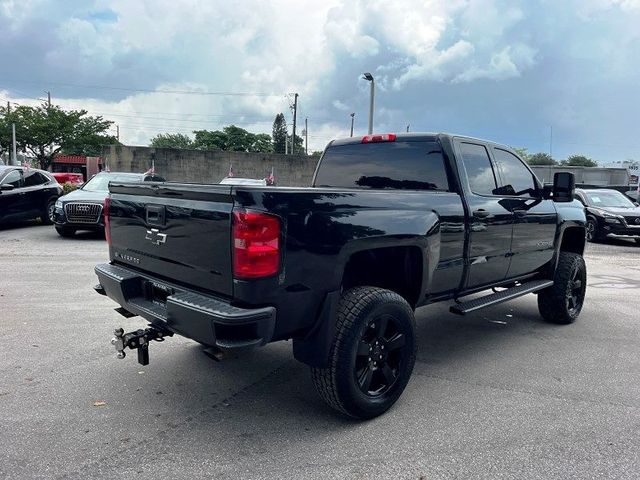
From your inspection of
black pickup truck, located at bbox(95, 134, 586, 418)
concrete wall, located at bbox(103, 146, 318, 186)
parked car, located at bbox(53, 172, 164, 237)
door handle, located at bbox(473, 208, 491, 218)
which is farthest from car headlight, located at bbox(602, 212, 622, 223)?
concrete wall, located at bbox(103, 146, 318, 186)

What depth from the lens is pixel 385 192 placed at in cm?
358

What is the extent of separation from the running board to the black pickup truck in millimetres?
25

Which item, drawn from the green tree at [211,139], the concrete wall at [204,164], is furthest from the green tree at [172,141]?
the concrete wall at [204,164]

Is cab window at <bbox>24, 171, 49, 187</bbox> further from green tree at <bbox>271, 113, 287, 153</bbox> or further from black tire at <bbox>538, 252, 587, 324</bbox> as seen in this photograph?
green tree at <bbox>271, 113, 287, 153</bbox>

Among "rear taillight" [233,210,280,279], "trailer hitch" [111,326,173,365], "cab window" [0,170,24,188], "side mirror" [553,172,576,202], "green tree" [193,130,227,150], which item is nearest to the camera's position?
"rear taillight" [233,210,280,279]

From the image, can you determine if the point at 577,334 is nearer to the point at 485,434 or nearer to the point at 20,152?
the point at 485,434

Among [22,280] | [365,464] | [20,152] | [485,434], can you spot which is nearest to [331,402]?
[365,464]

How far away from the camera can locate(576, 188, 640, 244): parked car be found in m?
13.8

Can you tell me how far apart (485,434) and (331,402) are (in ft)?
3.30

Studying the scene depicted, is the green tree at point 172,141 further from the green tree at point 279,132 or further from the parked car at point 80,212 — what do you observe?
the parked car at point 80,212

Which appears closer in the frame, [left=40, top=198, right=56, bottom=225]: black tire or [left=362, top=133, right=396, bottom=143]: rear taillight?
[left=362, top=133, right=396, bottom=143]: rear taillight

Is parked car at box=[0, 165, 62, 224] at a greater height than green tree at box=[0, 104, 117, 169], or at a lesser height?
lesser

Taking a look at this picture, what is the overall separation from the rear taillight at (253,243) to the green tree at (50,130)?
47.0 meters

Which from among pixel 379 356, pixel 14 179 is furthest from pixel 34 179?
pixel 379 356
